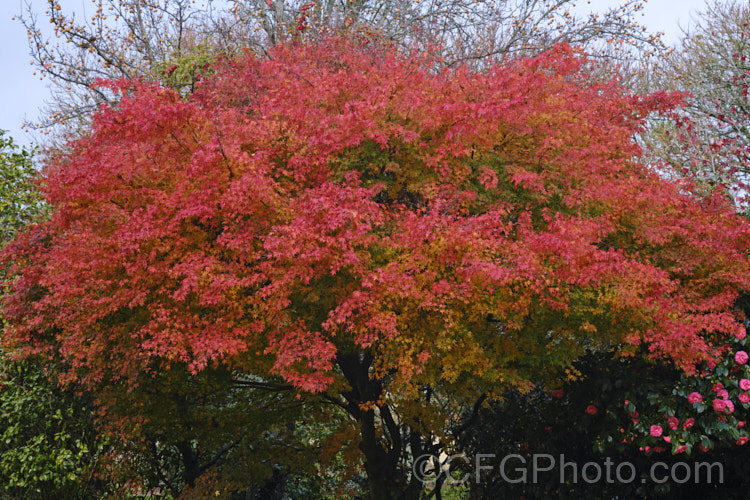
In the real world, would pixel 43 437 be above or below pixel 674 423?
below

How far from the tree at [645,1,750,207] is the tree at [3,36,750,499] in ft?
26.2

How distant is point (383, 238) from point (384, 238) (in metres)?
0.09

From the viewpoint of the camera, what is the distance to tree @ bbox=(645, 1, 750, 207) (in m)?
17.4

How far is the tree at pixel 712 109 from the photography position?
57.0 feet

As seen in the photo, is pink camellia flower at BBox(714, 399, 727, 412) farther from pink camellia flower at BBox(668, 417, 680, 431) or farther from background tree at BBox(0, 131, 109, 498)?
background tree at BBox(0, 131, 109, 498)

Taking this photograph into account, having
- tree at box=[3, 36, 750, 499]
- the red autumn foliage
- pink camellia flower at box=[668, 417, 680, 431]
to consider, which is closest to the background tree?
tree at box=[3, 36, 750, 499]

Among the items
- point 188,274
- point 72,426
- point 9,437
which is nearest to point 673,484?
point 188,274

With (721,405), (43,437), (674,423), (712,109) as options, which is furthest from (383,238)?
(712,109)

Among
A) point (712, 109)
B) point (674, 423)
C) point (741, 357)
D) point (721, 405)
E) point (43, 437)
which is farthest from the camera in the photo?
point (712, 109)

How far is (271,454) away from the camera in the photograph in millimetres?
14180

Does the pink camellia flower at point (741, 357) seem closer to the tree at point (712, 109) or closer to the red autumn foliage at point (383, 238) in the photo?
the red autumn foliage at point (383, 238)

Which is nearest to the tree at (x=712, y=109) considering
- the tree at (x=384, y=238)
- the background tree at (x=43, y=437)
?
the tree at (x=384, y=238)

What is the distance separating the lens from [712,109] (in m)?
20.0

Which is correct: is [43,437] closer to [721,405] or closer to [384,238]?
[384,238]
